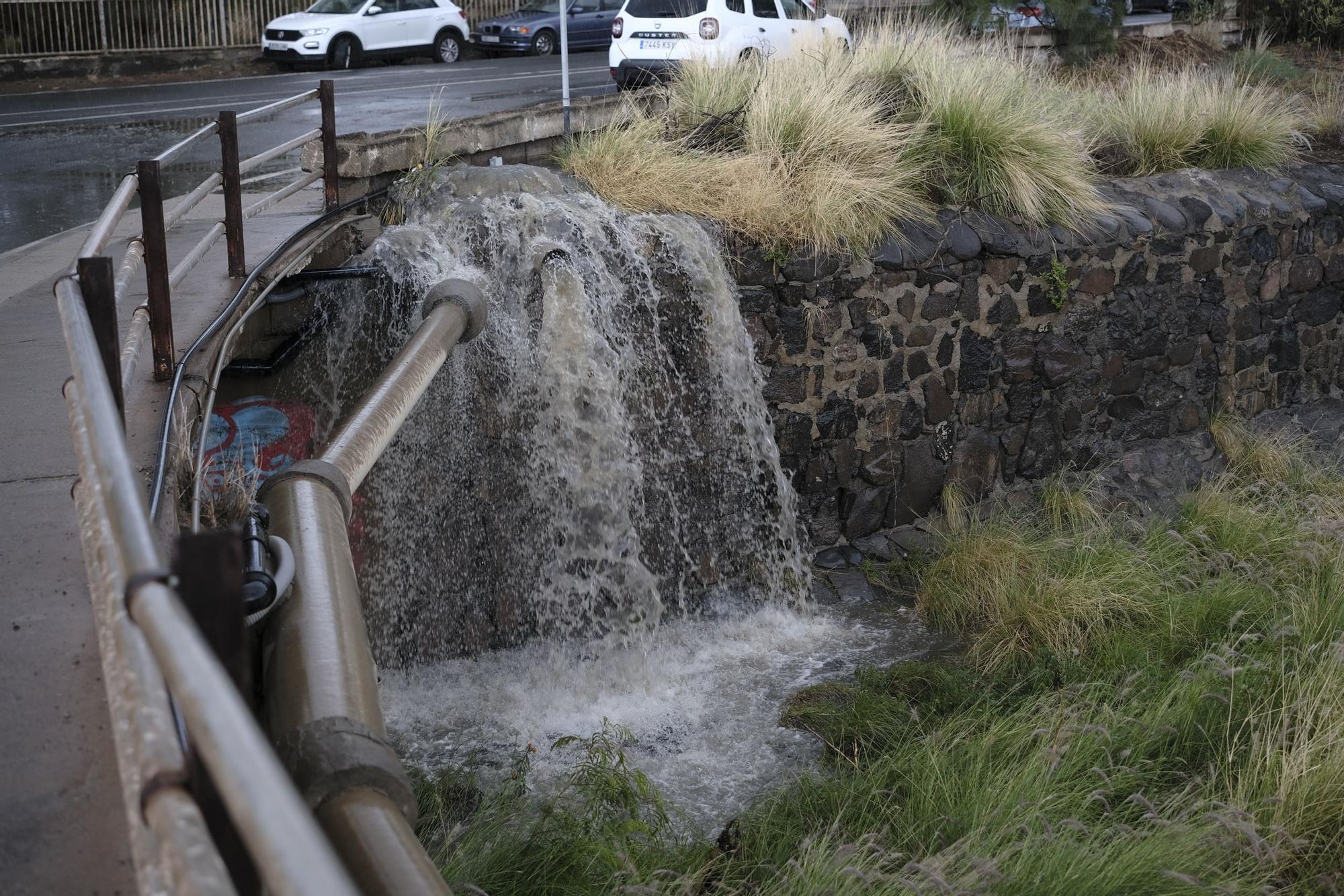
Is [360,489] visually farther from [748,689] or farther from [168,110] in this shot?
[168,110]

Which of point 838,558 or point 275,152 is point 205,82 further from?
point 838,558

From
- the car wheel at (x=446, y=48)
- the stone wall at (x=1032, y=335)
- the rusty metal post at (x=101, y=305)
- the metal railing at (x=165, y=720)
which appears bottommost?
the stone wall at (x=1032, y=335)

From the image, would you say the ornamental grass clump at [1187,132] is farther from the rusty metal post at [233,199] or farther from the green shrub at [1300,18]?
the green shrub at [1300,18]

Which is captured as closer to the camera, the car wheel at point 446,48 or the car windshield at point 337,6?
the car windshield at point 337,6

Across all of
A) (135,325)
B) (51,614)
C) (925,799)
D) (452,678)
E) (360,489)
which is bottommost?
(452,678)

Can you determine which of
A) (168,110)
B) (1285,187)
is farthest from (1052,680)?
(168,110)

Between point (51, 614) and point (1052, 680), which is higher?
point (51, 614)

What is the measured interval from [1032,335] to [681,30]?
21.1ft

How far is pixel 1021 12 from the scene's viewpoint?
596 inches

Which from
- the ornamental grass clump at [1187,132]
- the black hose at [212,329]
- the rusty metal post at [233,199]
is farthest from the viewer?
the ornamental grass clump at [1187,132]

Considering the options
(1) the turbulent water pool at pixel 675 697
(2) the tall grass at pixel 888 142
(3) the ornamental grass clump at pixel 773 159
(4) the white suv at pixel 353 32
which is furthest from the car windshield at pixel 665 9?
(1) the turbulent water pool at pixel 675 697

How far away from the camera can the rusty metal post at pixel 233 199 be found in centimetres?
563

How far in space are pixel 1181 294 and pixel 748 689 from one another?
494cm

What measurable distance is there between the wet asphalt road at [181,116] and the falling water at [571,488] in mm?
2447
